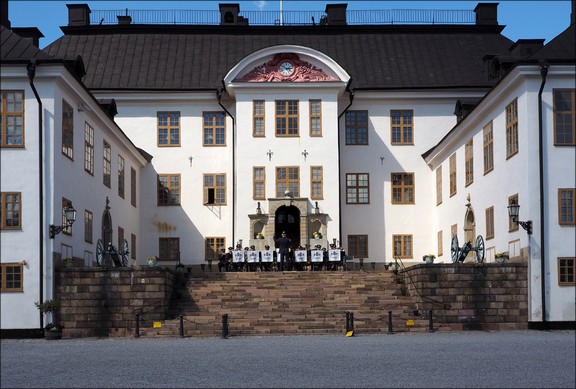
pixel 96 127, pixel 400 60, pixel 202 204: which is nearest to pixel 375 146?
pixel 400 60

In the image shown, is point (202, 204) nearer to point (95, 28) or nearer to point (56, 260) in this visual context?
point (95, 28)

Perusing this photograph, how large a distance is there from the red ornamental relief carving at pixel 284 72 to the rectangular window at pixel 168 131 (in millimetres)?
4204

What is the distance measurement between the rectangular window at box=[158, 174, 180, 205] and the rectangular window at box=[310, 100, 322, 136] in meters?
6.63

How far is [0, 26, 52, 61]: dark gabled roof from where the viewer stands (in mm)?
32500

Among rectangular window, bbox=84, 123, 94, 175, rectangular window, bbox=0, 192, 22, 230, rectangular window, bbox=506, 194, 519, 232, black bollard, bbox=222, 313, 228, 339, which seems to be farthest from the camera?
rectangular window, bbox=84, 123, 94, 175

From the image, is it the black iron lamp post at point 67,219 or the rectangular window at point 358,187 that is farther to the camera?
the rectangular window at point 358,187

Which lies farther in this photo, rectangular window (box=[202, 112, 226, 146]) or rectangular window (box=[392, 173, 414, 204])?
rectangular window (box=[202, 112, 226, 146])

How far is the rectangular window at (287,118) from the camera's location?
1827 inches

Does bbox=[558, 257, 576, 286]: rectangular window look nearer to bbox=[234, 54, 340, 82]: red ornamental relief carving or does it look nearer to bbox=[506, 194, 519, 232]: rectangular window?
bbox=[506, 194, 519, 232]: rectangular window

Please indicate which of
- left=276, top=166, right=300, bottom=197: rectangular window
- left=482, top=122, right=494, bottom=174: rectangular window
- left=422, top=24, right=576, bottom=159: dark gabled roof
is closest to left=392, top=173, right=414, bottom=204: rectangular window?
left=276, top=166, right=300, bottom=197: rectangular window

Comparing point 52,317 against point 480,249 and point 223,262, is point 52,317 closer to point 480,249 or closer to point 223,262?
point 223,262

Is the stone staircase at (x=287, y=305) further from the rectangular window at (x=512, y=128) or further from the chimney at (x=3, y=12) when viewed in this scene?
the chimney at (x=3, y=12)

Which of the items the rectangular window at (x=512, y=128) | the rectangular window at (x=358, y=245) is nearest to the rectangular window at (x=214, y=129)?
the rectangular window at (x=358, y=245)

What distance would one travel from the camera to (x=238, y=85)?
4575cm
